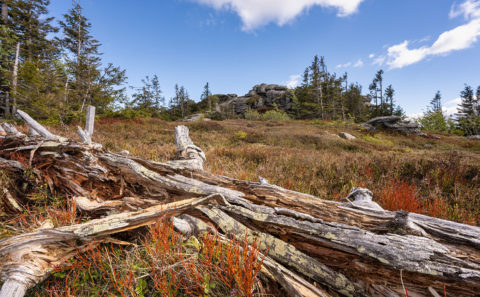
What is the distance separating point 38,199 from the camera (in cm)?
263

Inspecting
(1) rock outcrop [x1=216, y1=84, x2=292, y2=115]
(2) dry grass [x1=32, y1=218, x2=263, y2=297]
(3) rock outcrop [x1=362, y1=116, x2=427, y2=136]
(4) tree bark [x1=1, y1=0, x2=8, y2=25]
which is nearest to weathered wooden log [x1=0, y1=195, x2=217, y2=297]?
(2) dry grass [x1=32, y1=218, x2=263, y2=297]

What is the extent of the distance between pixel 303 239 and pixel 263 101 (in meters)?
52.5

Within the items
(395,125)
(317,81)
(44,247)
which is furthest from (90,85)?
(317,81)

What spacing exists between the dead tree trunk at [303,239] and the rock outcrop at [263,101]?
4451 centimetres

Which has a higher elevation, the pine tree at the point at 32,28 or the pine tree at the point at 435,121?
the pine tree at the point at 32,28

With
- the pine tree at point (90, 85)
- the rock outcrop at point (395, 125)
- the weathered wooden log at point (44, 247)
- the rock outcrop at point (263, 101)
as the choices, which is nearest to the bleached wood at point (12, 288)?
the weathered wooden log at point (44, 247)

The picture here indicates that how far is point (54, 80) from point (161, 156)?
39.9ft

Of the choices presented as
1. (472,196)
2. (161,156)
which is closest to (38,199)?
(161,156)

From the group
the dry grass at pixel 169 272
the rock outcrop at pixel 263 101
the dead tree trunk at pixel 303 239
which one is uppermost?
the rock outcrop at pixel 263 101

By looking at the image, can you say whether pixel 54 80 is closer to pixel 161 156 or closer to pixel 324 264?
pixel 161 156

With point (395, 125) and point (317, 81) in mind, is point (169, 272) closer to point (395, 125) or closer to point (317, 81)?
point (395, 125)

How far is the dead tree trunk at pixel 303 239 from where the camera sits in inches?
44.1

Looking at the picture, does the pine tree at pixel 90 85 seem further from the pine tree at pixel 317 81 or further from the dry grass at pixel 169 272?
the pine tree at pixel 317 81

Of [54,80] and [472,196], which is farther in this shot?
[54,80]
